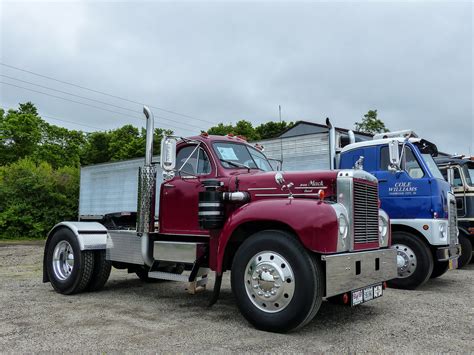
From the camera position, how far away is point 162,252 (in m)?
5.90

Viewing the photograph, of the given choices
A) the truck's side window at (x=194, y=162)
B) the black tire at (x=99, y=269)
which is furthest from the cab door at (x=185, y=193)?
the black tire at (x=99, y=269)

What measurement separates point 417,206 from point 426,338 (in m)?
3.56

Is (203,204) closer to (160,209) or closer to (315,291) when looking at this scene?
(160,209)

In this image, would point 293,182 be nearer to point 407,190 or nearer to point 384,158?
point 407,190

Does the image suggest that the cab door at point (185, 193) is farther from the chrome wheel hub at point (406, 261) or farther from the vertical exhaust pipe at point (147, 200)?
the chrome wheel hub at point (406, 261)

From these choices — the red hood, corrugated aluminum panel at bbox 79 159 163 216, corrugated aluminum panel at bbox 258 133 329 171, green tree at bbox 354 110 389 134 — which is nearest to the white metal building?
corrugated aluminum panel at bbox 258 133 329 171

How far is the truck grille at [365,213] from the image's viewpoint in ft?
16.2

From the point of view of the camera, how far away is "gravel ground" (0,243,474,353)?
4160mm

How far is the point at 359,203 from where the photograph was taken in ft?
16.4

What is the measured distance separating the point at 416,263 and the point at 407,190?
128 cm

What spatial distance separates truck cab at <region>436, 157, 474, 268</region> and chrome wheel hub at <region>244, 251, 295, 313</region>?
7.25 meters

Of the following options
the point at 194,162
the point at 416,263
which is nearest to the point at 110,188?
the point at 194,162

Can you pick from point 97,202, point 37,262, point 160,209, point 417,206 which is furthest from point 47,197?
point 417,206

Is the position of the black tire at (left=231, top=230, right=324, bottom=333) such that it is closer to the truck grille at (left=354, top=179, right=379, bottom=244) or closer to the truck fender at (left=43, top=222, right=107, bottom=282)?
the truck grille at (left=354, top=179, right=379, bottom=244)
